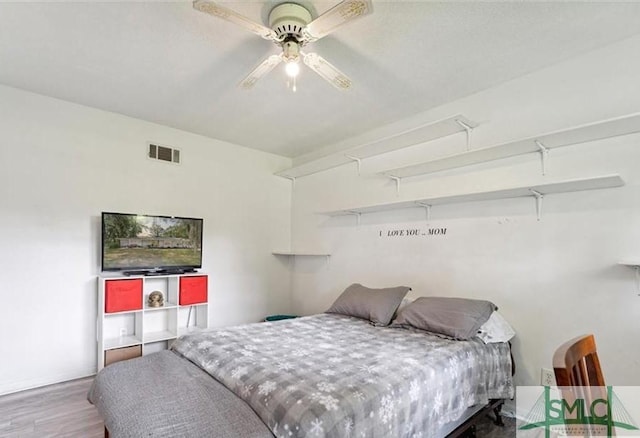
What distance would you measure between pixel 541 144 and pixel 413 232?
4.35 feet

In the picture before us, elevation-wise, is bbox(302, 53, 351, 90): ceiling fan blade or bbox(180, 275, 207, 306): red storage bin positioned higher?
bbox(302, 53, 351, 90): ceiling fan blade

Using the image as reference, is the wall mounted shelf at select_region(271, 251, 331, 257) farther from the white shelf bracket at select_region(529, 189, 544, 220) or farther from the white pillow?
the white shelf bracket at select_region(529, 189, 544, 220)

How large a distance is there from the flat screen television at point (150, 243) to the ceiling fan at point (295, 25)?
207 cm

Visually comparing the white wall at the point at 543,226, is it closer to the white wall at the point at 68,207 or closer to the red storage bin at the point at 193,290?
the red storage bin at the point at 193,290

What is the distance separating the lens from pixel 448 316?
252 centimetres

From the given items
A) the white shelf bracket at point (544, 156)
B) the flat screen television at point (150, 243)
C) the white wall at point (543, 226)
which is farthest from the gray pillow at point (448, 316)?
the flat screen television at point (150, 243)

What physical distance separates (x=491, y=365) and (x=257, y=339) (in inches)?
65.5

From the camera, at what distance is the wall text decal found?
123 inches

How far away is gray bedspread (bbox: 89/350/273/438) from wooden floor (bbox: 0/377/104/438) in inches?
27.0

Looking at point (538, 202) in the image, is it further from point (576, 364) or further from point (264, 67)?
point (264, 67)

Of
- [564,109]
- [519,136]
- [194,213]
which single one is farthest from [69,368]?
[564,109]

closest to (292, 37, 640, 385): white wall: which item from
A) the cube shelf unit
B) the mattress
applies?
the mattress

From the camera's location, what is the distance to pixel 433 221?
3.18 metres

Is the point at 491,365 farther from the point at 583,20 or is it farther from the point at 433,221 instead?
the point at 583,20
